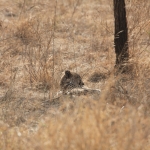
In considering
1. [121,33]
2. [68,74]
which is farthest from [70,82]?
[121,33]

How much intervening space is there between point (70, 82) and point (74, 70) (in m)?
0.98

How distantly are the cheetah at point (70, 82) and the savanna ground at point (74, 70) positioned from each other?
0.38 feet

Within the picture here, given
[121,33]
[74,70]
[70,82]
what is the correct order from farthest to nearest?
[74,70]
[121,33]
[70,82]

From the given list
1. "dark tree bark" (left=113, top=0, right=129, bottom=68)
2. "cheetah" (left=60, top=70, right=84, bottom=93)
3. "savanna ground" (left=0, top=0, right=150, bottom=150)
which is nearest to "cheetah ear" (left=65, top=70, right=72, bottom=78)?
"cheetah" (left=60, top=70, right=84, bottom=93)

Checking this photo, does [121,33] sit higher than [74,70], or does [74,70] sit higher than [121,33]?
[121,33]

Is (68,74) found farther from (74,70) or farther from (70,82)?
(74,70)

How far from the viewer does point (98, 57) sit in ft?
21.6

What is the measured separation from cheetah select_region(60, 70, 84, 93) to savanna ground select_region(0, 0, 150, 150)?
0.12 meters

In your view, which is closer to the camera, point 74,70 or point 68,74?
point 68,74

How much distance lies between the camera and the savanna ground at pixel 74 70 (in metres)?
2.88

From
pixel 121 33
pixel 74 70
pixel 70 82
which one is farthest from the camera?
pixel 74 70

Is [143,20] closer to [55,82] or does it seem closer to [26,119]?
[55,82]

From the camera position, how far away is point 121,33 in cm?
563

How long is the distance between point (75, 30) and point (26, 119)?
13.0 feet
